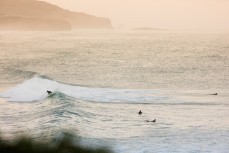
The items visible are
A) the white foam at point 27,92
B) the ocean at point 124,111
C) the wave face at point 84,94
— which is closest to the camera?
the ocean at point 124,111

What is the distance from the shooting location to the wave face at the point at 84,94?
31656 millimetres

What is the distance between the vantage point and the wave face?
3166 centimetres

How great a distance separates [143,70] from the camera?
197 ft

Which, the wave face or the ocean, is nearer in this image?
the ocean

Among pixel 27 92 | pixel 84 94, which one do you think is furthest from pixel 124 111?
pixel 27 92

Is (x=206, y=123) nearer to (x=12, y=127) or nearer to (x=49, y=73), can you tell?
(x=12, y=127)

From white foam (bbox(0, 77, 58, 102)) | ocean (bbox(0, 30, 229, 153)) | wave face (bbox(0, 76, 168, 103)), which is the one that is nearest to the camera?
ocean (bbox(0, 30, 229, 153))

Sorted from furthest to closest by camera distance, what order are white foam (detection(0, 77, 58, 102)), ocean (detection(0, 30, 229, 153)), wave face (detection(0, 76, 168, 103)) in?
wave face (detection(0, 76, 168, 103)), white foam (detection(0, 77, 58, 102)), ocean (detection(0, 30, 229, 153))

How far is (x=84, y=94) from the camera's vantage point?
34.9 m

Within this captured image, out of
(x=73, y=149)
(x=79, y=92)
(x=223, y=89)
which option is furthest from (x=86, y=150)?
(x=223, y=89)

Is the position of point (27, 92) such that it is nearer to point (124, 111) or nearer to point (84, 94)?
point (84, 94)

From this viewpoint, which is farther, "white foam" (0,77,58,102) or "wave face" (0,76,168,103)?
"wave face" (0,76,168,103)

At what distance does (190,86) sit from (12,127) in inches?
985

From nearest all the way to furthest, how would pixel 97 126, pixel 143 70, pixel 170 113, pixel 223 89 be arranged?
1. pixel 97 126
2. pixel 170 113
3. pixel 223 89
4. pixel 143 70
